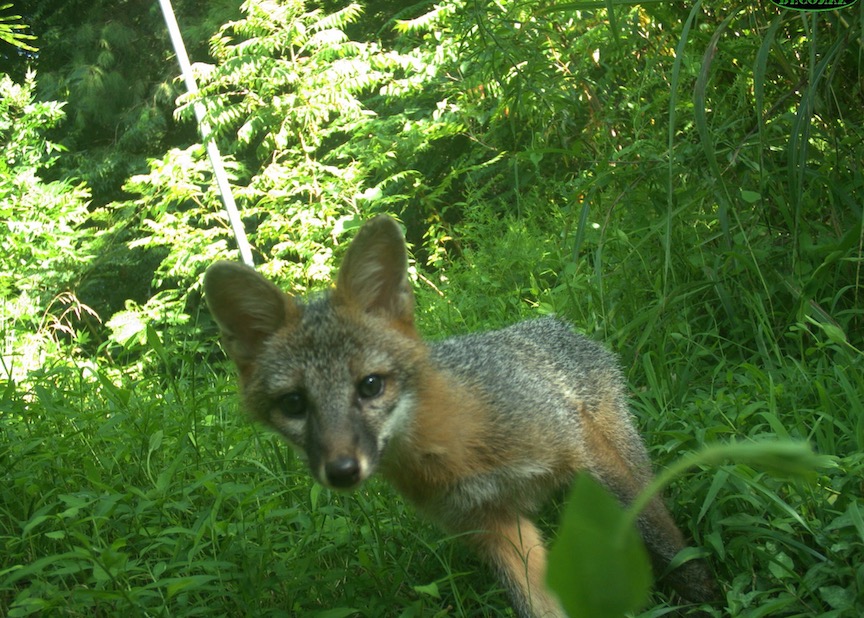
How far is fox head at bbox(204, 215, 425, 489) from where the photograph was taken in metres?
2.68

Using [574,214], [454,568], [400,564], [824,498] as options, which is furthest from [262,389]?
[574,214]

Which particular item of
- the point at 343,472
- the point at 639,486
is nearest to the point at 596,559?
the point at 343,472

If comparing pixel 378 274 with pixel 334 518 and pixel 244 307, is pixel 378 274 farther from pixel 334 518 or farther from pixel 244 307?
pixel 334 518

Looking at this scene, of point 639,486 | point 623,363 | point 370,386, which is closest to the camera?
point 370,386

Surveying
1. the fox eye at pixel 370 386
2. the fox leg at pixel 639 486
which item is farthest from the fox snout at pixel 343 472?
the fox leg at pixel 639 486

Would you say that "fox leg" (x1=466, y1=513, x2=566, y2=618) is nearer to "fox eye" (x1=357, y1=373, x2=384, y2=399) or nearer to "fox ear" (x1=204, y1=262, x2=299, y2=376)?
"fox eye" (x1=357, y1=373, x2=384, y2=399)

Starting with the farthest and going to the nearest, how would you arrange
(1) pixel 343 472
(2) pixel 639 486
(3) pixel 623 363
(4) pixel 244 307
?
(3) pixel 623 363
(2) pixel 639 486
(4) pixel 244 307
(1) pixel 343 472

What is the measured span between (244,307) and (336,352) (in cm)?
Answer: 51

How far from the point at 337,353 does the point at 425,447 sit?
0.50 metres

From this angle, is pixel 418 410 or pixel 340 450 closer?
pixel 340 450

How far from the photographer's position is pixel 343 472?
8.14ft

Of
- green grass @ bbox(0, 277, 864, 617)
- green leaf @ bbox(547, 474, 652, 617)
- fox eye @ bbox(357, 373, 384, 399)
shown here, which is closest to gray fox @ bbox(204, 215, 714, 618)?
fox eye @ bbox(357, 373, 384, 399)

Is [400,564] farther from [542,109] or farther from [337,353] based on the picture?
[542,109]

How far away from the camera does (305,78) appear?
12625 millimetres
